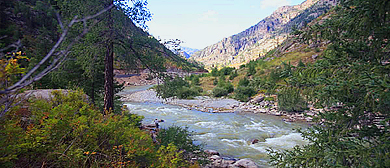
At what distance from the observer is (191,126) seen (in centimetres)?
1450

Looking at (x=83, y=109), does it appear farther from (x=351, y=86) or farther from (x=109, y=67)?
(x=351, y=86)

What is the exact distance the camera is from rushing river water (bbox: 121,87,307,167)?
1037 cm

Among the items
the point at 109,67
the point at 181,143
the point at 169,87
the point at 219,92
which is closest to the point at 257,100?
the point at 219,92

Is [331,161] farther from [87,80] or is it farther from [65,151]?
[87,80]

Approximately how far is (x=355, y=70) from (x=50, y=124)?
4980 mm

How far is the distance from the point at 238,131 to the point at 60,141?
11.4m

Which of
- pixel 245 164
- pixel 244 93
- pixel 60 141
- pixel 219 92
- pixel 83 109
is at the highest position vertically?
pixel 83 109

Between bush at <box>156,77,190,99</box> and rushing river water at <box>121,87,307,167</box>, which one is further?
rushing river water at <box>121,87,307,167</box>

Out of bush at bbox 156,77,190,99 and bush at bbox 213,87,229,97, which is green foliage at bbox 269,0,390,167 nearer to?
bush at bbox 156,77,190,99

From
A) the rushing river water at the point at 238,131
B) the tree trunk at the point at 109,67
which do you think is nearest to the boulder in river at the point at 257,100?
the rushing river water at the point at 238,131

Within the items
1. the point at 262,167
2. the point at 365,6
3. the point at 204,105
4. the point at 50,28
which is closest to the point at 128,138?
the point at 365,6

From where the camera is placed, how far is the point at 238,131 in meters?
13.5

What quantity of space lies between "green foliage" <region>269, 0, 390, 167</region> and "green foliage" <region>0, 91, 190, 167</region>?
3.31 metres

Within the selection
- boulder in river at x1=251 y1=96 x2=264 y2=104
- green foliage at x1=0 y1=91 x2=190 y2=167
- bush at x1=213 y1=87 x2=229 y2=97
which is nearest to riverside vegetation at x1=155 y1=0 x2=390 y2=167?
green foliage at x1=0 y1=91 x2=190 y2=167
